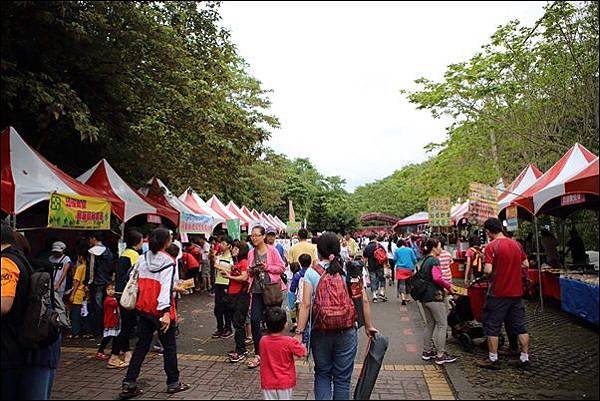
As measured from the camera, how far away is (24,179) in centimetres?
675

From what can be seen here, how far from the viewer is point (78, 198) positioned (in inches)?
289

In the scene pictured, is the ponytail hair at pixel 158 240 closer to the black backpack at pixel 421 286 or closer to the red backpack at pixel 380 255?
the black backpack at pixel 421 286

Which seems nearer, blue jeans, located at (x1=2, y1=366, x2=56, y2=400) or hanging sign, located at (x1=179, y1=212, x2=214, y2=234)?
blue jeans, located at (x1=2, y1=366, x2=56, y2=400)

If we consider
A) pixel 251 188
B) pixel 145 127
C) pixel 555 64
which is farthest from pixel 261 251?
pixel 251 188

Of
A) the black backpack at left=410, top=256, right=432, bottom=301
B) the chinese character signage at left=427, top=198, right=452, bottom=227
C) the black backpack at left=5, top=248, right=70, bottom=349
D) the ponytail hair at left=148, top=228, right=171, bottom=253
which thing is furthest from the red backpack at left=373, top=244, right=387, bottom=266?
the black backpack at left=5, top=248, right=70, bottom=349

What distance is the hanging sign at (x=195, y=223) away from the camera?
12266 millimetres

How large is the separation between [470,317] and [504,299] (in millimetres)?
1367

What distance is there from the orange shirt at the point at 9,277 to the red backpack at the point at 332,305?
7.48ft

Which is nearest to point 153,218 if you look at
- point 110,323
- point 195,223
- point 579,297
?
point 195,223

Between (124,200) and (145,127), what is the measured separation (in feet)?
5.11

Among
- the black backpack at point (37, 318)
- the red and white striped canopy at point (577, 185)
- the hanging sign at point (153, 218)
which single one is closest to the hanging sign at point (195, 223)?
the hanging sign at point (153, 218)

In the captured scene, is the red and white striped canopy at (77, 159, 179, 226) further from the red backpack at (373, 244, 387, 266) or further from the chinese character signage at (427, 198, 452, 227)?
the chinese character signage at (427, 198, 452, 227)

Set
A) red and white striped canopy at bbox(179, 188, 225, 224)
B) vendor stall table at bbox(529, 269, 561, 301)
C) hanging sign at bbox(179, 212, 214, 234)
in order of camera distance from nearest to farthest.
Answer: vendor stall table at bbox(529, 269, 561, 301) → hanging sign at bbox(179, 212, 214, 234) → red and white striped canopy at bbox(179, 188, 225, 224)

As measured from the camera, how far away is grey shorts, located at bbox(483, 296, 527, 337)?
229 inches
